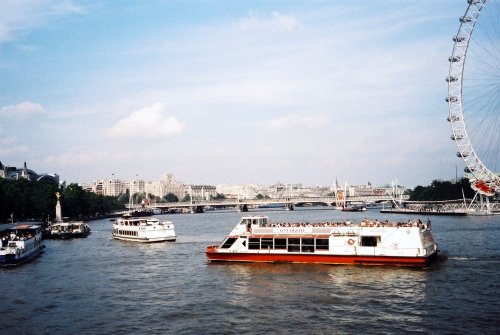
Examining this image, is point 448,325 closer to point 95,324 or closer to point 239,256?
point 95,324

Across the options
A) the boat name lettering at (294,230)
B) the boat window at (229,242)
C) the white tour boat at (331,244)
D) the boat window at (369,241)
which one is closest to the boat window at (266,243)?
the white tour boat at (331,244)

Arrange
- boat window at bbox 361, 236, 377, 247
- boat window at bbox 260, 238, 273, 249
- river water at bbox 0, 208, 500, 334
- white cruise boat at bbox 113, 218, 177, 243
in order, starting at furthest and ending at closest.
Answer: white cruise boat at bbox 113, 218, 177, 243
boat window at bbox 260, 238, 273, 249
boat window at bbox 361, 236, 377, 247
river water at bbox 0, 208, 500, 334

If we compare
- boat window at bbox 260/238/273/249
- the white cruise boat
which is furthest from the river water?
the white cruise boat

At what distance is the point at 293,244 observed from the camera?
157 ft

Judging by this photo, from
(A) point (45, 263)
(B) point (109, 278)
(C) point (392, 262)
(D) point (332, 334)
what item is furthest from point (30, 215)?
(D) point (332, 334)

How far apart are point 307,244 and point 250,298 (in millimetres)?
13996

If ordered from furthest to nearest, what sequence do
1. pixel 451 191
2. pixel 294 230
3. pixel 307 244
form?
pixel 451 191 → pixel 294 230 → pixel 307 244

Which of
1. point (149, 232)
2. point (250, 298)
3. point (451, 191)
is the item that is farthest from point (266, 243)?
→ point (451, 191)

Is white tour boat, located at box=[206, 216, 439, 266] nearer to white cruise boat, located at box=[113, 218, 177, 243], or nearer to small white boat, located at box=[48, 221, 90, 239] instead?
white cruise boat, located at box=[113, 218, 177, 243]

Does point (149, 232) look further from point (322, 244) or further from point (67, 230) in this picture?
point (322, 244)

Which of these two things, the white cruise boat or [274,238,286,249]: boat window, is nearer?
[274,238,286,249]: boat window

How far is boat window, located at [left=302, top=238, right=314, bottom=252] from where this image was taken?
4731cm

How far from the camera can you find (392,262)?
145ft

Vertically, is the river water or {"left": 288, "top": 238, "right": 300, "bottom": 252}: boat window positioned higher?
{"left": 288, "top": 238, "right": 300, "bottom": 252}: boat window
